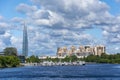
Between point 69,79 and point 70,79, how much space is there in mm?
302

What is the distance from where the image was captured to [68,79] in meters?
122

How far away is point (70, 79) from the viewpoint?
121 meters

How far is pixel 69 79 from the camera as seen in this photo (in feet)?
398

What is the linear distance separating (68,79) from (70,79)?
0.65 meters

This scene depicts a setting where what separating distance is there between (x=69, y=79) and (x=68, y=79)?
1.28ft
